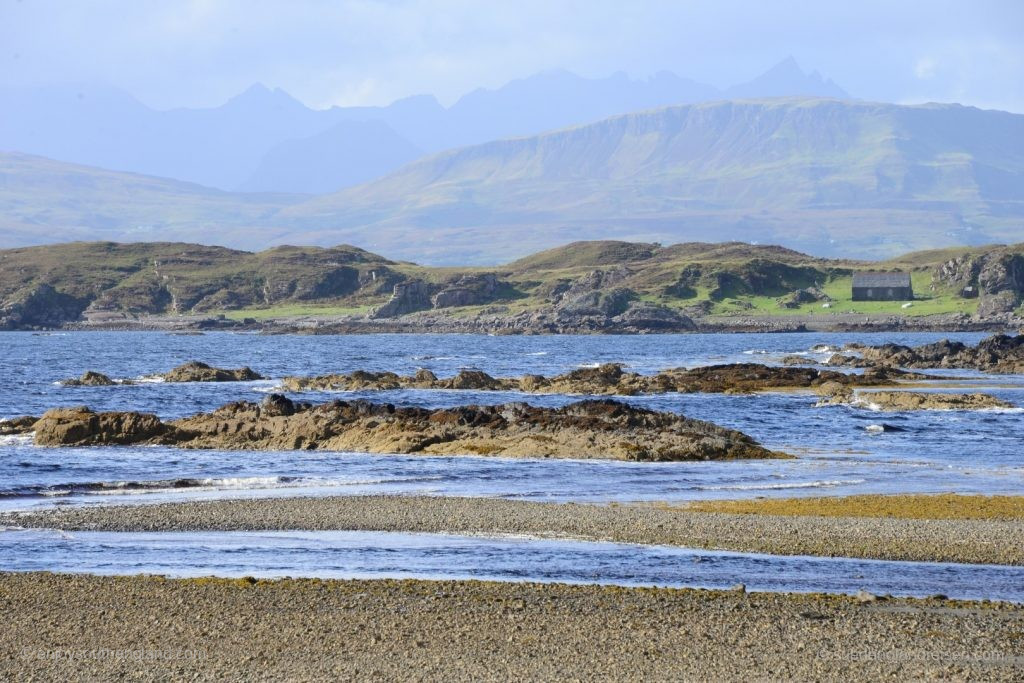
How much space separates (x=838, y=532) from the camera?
2436cm

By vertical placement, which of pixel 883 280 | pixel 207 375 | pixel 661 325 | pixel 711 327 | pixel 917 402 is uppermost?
pixel 883 280

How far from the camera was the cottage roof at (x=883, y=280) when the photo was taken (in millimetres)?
192500

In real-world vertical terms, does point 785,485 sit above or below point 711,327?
above

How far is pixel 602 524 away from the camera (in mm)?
24984

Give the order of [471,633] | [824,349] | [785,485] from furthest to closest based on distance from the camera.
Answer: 1. [824,349]
2. [785,485]
3. [471,633]

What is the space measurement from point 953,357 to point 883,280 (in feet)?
352

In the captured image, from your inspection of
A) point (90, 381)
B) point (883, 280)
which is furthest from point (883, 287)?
point (90, 381)

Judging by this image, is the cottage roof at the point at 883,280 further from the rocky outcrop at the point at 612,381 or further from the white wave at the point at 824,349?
the rocky outcrop at the point at 612,381

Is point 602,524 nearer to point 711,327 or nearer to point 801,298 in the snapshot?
point 711,327

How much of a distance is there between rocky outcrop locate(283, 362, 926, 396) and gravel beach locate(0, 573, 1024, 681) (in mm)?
47177

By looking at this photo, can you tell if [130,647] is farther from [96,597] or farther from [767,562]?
[767,562]

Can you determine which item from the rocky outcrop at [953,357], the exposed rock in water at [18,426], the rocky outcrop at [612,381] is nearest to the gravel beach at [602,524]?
the exposed rock in water at [18,426]

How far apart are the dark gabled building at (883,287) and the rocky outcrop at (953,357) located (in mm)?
94924

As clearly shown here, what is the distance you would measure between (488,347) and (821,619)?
118 meters
